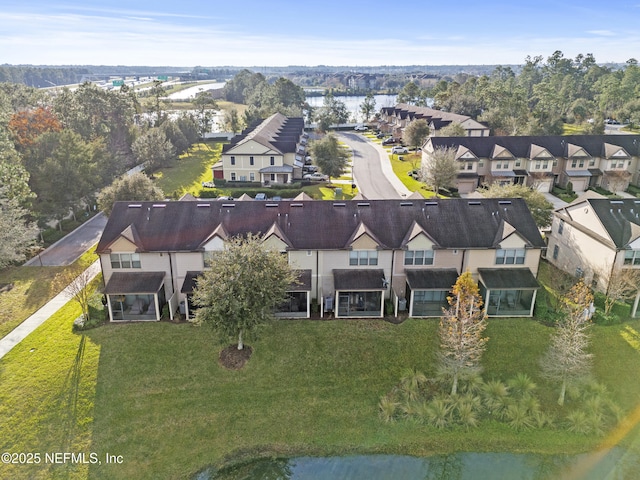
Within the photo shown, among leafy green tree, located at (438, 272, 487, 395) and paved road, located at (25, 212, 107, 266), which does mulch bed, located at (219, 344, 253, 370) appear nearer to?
leafy green tree, located at (438, 272, 487, 395)

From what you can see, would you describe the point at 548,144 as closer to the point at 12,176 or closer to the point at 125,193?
the point at 125,193

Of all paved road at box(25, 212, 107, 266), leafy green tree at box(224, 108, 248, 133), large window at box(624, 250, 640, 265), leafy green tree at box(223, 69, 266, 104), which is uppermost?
leafy green tree at box(223, 69, 266, 104)

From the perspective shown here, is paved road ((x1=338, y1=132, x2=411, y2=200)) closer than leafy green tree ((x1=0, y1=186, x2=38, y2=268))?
No

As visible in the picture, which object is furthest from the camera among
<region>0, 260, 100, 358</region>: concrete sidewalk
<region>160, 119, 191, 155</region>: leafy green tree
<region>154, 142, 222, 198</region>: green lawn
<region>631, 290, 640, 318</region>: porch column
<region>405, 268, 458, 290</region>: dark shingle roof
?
<region>160, 119, 191, 155</region>: leafy green tree

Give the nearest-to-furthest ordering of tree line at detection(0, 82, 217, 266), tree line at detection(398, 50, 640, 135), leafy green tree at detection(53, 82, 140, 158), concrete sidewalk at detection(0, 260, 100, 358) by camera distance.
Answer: concrete sidewalk at detection(0, 260, 100, 358) → tree line at detection(0, 82, 217, 266) → leafy green tree at detection(53, 82, 140, 158) → tree line at detection(398, 50, 640, 135)

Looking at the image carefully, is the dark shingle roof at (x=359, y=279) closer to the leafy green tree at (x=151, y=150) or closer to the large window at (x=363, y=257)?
the large window at (x=363, y=257)

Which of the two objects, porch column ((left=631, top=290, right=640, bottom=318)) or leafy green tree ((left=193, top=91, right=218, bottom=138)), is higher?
leafy green tree ((left=193, top=91, right=218, bottom=138))

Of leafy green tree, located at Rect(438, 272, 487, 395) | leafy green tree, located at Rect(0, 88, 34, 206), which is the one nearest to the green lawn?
leafy green tree, located at Rect(0, 88, 34, 206)
